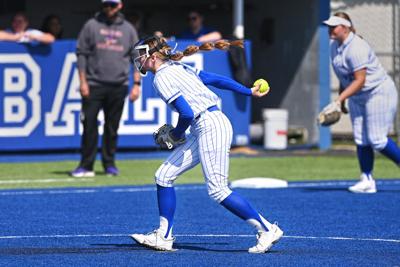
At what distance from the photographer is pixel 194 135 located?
30.3 feet

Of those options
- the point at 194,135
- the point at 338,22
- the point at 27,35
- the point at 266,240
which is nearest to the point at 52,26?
the point at 27,35

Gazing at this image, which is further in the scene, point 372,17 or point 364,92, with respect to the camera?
point 372,17

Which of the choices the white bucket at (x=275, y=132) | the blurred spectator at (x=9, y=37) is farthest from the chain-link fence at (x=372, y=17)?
the blurred spectator at (x=9, y=37)

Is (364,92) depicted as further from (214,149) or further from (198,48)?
(214,149)

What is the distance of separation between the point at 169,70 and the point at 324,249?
6.25 feet

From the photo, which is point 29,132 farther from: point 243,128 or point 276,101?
point 276,101

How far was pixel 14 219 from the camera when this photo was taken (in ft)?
36.9

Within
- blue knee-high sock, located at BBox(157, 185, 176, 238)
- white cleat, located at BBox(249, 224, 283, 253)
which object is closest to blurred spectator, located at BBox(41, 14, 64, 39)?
blue knee-high sock, located at BBox(157, 185, 176, 238)

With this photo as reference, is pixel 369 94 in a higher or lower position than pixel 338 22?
lower

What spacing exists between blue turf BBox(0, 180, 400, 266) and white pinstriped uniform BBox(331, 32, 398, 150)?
0.73m

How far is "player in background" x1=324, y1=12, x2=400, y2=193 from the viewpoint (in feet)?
43.2

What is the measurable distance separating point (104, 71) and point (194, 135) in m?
6.24

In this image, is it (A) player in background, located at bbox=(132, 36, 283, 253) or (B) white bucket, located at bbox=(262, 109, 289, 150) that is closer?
(A) player in background, located at bbox=(132, 36, 283, 253)

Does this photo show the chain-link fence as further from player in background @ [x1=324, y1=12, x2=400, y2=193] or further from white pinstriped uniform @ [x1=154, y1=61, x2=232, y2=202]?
white pinstriped uniform @ [x1=154, y1=61, x2=232, y2=202]
